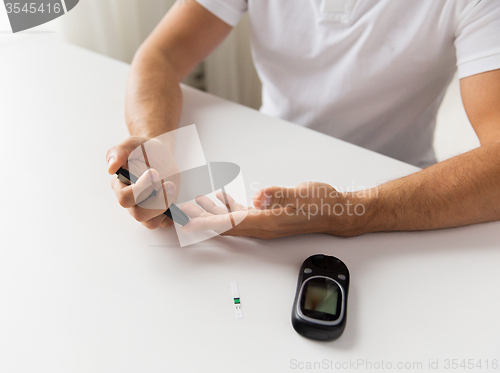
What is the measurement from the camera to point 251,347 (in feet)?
1.40

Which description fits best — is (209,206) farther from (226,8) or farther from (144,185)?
(226,8)

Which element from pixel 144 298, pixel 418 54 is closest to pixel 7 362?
pixel 144 298

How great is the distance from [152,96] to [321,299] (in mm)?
515

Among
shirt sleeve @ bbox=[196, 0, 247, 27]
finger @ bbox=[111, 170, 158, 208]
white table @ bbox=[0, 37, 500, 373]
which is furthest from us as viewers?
shirt sleeve @ bbox=[196, 0, 247, 27]

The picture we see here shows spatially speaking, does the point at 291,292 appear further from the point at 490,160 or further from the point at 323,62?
the point at 323,62

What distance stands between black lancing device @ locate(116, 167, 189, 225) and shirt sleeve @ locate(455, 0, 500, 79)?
0.56 metres

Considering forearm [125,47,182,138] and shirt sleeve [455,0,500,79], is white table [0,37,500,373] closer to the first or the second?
forearm [125,47,182,138]

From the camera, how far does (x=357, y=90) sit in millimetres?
859

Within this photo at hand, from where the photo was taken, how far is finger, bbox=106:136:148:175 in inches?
21.8

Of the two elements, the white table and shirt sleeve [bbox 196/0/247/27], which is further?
shirt sleeve [bbox 196/0/247/27]

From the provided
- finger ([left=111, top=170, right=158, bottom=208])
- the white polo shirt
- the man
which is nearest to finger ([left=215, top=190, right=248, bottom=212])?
the man

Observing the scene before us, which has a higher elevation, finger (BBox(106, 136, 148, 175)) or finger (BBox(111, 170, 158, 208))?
finger (BBox(106, 136, 148, 175))

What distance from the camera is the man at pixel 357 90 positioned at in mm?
555

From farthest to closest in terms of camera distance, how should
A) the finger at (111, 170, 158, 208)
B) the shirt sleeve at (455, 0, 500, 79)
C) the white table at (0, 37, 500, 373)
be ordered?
the shirt sleeve at (455, 0, 500, 79), the finger at (111, 170, 158, 208), the white table at (0, 37, 500, 373)
